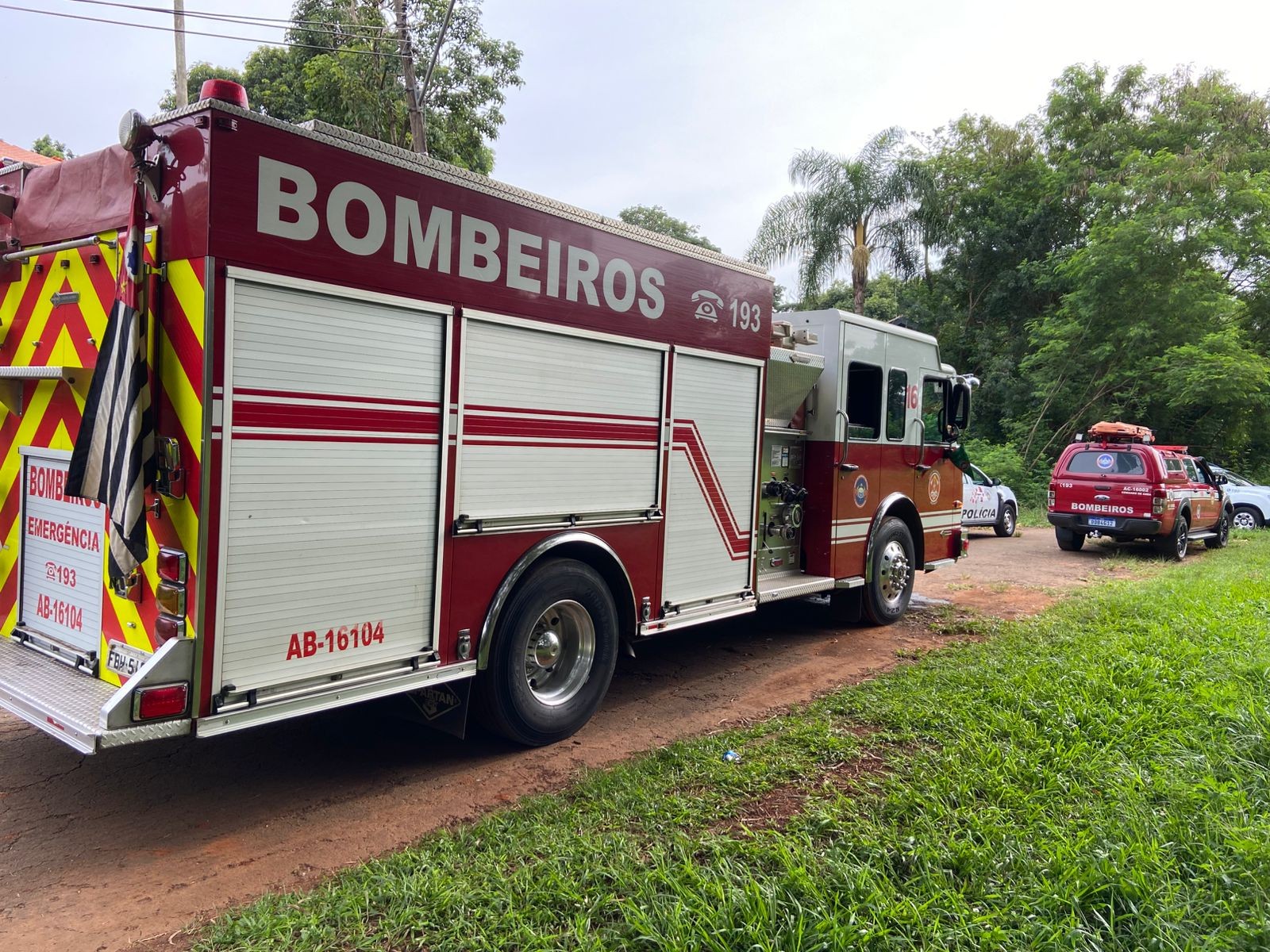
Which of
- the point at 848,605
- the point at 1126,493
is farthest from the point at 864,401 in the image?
the point at 1126,493

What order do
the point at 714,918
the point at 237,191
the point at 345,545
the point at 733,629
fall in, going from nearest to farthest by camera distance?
the point at 714,918 → the point at 237,191 → the point at 345,545 → the point at 733,629

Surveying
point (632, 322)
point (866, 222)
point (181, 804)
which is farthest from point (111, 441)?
point (866, 222)

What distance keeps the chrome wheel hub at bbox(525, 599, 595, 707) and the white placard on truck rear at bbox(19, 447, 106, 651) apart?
86.9 inches

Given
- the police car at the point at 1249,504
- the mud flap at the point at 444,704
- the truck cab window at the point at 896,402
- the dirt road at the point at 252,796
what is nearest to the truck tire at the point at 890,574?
the truck cab window at the point at 896,402

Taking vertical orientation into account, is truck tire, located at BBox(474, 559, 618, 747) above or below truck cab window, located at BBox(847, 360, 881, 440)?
below

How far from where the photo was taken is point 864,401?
7996mm

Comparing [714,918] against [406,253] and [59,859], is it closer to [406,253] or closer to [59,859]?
[59,859]

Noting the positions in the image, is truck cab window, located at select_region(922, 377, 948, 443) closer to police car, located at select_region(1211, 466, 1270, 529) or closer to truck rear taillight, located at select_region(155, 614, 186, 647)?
truck rear taillight, located at select_region(155, 614, 186, 647)

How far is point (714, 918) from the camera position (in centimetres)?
296

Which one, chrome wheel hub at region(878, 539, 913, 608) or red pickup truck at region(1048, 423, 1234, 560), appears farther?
red pickup truck at region(1048, 423, 1234, 560)

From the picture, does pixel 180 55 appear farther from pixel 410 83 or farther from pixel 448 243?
pixel 448 243

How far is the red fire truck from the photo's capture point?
3547 millimetres

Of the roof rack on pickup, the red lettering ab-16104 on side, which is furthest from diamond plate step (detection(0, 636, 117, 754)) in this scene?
the roof rack on pickup

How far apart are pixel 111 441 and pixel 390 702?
1991 mm
